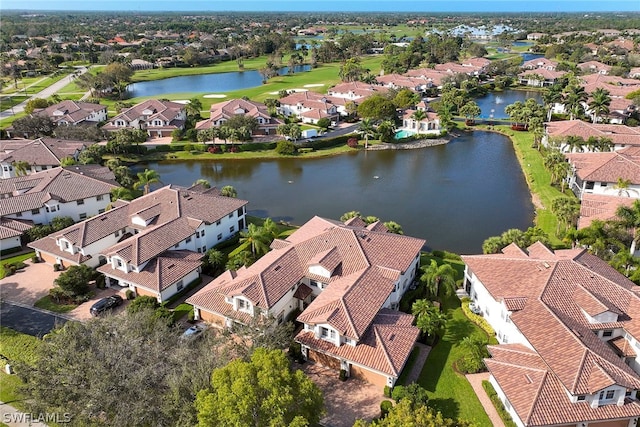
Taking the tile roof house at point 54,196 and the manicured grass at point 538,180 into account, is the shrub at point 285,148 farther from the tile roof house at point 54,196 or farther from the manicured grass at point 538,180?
the manicured grass at point 538,180

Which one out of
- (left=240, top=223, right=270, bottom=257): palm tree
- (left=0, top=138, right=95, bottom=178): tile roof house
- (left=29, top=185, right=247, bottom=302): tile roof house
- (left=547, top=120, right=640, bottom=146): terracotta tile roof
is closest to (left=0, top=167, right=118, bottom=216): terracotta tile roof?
(left=29, top=185, right=247, bottom=302): tile roof house

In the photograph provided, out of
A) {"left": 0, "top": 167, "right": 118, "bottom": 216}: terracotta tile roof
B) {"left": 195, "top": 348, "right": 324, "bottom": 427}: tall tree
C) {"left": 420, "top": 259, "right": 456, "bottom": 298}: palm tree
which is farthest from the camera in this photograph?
{"left": 0, "top": 167, "right": 118, "bottom": 216}: terracotta tile roof

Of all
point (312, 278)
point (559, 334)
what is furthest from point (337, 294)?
point (559, 334)

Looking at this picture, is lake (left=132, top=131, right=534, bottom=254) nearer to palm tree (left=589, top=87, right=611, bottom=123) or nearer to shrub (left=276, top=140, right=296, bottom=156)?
shrub (left=276, top=140, right=296, bottom=156)

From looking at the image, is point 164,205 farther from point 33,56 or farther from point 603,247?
point 33,56

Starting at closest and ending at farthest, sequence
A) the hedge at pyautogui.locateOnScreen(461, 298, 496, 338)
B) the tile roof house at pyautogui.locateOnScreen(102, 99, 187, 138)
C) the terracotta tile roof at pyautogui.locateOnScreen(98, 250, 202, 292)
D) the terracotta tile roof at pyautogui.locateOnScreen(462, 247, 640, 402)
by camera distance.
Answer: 1. the terracotta tile roof at pyautogui.locateOnScreen(462, 247, 640, 402)
2. the hedge at pyautogui.locateOnScreen(461, 298, 496, 338)
3. the terracotta tile roof at pyautogui.locateOnScreen(98, 250, 202, 292)
4. the tile roof house at pyautogui.locateOnScreen(102, 99, 187, 138)

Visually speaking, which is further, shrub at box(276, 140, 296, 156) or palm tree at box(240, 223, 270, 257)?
shrub at box(276, 140, 296, 156)

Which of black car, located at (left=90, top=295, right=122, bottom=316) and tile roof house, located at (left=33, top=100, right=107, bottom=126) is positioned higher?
tile roof house, located at (left=33, top=100, right=107, bottom=126)
